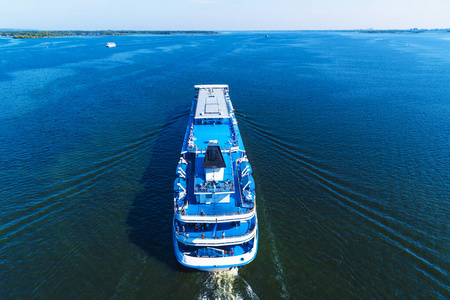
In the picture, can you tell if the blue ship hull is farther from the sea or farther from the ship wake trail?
the sea

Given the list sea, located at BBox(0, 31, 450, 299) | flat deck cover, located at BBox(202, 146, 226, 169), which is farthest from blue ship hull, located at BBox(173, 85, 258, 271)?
sea, located at BBox(0, 31, 450, 299)

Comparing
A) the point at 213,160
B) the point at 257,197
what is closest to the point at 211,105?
the point at 213,160

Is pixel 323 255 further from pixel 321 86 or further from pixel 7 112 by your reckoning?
pixel 7 112

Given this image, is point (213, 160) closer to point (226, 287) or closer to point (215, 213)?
point (215, 213)

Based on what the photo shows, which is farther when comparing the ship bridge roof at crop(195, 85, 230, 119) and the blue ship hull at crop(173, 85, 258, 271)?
the ship bridge roof at crop(195, 85, 230, 119)

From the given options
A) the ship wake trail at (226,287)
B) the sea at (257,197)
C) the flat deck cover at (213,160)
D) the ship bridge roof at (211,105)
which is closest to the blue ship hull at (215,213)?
the flat deck cover at (213,160)

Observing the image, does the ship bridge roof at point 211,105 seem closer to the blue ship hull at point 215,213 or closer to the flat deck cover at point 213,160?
the blue ship hull at point 215,213

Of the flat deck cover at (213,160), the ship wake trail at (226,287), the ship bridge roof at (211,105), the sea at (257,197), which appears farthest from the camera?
the ship bridge roof at (211,105)

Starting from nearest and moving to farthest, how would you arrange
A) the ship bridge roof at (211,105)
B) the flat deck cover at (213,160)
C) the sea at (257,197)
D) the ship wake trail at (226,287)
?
the ship wake trail at (226,287) < the sea at (257,197) < the flat deck cover at (213,160) < the ship bridge roof at (211,105)
